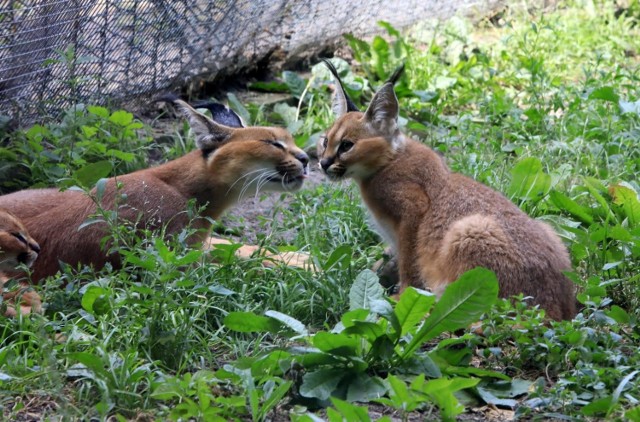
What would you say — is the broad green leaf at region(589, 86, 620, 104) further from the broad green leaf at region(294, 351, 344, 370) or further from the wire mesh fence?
the broad green leaf at region(294, 351, 344, 370)

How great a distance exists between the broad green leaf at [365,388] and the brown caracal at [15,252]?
1859mm

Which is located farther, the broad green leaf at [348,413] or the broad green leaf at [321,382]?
the broad green leaf at [321,382]

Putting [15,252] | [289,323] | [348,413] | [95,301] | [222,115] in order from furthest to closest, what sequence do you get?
[222,115], [15,252], [95,301], [289,323], [348,413]

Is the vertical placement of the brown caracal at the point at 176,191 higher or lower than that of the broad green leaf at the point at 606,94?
higher

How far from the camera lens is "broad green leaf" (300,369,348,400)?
4.11m

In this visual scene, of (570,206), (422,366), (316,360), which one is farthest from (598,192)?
(316,360)

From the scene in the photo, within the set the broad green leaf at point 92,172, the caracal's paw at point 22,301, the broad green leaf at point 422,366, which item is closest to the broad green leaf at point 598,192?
the broad green leaf at point 422,366

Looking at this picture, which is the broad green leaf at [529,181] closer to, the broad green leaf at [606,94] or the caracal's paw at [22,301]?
the broad green leaf at [606,94]

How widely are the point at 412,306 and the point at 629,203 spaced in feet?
6.87

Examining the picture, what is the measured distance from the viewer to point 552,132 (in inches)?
317

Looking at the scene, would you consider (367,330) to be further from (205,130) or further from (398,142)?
(205,130)

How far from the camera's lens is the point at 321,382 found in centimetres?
418

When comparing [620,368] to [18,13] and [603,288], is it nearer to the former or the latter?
[603,288]

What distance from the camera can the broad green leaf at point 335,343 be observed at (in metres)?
4.21
